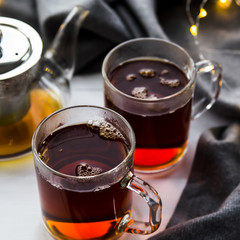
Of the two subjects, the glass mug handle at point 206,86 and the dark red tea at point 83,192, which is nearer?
the dark red tea at point 83,192

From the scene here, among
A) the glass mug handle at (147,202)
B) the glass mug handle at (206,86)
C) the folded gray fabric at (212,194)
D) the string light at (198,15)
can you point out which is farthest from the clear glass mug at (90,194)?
the string light at (198,15)

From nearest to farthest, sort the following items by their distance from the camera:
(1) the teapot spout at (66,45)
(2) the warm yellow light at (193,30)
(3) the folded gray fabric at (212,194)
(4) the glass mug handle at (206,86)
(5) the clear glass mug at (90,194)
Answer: (5) the clear glass mug at (90,194)
(3) the folded gray fabric at (212,194)
(4) the glass mug handle at (206,86)
(1) the teapot spout at (66,45)
(2) the warm yellow light at (193,30)

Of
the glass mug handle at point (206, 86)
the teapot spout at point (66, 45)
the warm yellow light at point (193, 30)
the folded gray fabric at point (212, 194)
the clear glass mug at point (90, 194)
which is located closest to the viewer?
the clear glass mug at point (90, 194)

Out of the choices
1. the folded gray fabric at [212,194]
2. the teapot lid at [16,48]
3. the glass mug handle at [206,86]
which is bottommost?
the folded gray fabric at [212,194]

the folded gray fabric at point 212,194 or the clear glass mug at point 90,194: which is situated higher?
the clear glass mug at point 90,194

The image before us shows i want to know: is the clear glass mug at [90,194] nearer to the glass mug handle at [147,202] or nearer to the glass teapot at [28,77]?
the glass mug handle at [147,202]

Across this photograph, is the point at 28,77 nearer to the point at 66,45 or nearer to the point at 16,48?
the point at 16,48
